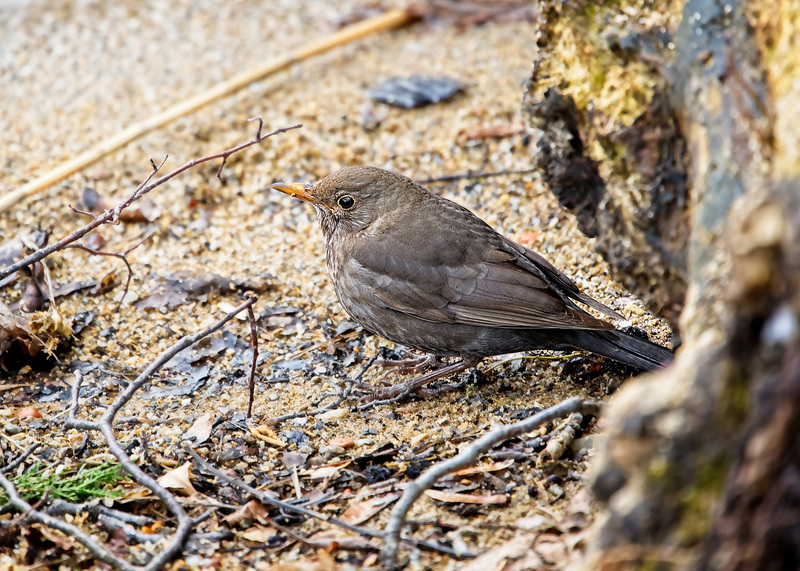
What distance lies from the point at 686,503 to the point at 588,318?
7.08 feet

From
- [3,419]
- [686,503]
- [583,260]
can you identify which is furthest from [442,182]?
[686,503]

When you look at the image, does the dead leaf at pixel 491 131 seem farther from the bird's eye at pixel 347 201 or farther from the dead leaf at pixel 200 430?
the dead leaf at pixel 200 430

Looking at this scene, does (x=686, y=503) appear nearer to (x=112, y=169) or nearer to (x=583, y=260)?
(x=583, y=260)

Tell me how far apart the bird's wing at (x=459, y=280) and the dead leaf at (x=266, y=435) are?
0.93 metres

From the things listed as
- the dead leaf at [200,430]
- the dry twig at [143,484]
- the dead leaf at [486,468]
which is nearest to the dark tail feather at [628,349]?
the dead leaf at [486,468]

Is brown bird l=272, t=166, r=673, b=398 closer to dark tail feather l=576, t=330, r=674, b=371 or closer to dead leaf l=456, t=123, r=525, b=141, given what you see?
dark tail feather l=576, t=330, r=674, b=371

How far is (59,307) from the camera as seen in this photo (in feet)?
16.6

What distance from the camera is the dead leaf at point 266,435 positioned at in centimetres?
399

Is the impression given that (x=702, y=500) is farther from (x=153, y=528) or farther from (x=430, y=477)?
(x=153, y=528)

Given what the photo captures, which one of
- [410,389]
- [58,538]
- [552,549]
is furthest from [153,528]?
[410,389]

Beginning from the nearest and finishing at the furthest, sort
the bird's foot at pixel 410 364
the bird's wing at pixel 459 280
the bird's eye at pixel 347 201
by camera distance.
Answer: the bird's wing at pixel 459 280
the bird's foot at pixel 410 364
the bird's eye at pixel 347 201

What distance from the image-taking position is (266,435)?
4.05m

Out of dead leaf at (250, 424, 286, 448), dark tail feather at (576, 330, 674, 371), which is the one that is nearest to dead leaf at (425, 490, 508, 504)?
dead leaf at (250, 424, 286, 448)

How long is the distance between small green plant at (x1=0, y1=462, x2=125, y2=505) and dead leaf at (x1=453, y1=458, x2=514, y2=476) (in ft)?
4.55
